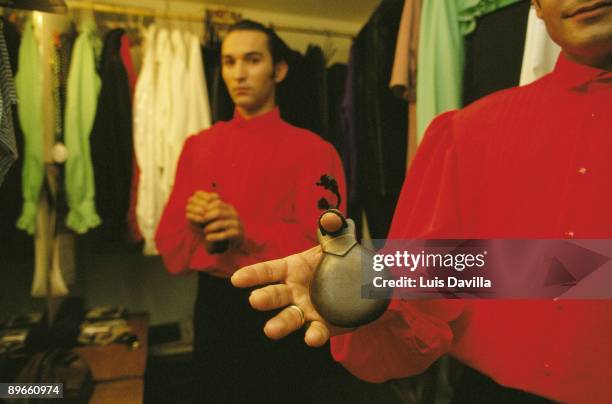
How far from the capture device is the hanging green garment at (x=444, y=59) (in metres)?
0.59

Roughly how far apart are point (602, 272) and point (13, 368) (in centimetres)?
86

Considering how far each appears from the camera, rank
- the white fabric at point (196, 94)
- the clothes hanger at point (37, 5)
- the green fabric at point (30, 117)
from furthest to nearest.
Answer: the white fabric at point (196, 94), the green fabric at point (30, 117), the clothes hanger at point (37, 5)

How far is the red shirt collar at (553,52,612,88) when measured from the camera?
340 mm

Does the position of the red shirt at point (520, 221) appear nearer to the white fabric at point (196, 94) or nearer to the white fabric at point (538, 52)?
the white fabric at point (538, 52)

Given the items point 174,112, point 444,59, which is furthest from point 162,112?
point 444,59

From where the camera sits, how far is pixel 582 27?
32 cm

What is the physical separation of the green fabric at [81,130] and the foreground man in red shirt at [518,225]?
96cm

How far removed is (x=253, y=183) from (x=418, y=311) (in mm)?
439

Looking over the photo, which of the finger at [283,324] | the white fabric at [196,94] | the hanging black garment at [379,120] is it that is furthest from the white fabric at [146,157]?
the finger at [283,324]

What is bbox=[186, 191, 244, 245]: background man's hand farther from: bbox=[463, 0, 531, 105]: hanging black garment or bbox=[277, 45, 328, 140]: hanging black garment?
bbox=[277, 45, 328, 140]: hanging black garment

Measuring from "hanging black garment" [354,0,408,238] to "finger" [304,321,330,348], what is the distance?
0.26 m

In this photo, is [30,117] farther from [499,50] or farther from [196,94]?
[499,50]

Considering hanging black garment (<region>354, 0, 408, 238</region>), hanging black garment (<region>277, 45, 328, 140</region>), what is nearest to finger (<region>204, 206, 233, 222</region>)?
hanging black garment (<region>354, 0, 408, 238</region>)

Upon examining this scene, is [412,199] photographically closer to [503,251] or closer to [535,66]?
[503,251]
